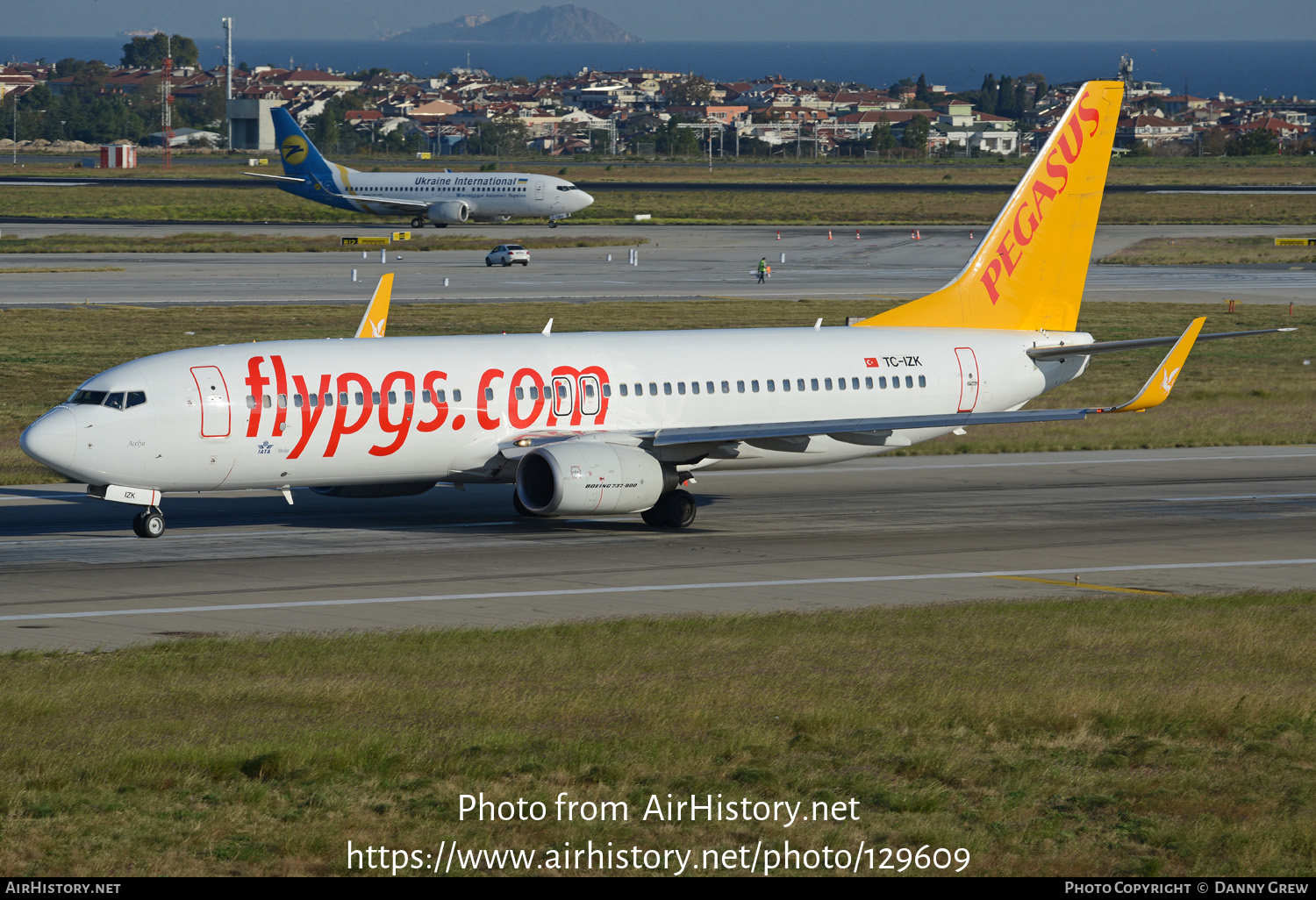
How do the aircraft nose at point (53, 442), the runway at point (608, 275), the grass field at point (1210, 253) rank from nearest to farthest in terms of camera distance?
the aircraft nose at point (53, 442), the runway at point (608, 275), the grass field at point (1210, 253)

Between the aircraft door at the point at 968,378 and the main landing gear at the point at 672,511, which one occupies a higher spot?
the aircraft door at the point at 968,378

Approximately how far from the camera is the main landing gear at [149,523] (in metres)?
33.4

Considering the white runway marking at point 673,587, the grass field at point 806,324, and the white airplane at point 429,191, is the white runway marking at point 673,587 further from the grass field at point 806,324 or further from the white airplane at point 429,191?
the white airplane at point 429,191

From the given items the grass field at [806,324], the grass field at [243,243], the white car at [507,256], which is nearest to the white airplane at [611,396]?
the grass field at [806,324]

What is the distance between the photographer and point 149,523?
33.3m

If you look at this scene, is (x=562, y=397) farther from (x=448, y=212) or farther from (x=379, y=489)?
(x=448, y=212)

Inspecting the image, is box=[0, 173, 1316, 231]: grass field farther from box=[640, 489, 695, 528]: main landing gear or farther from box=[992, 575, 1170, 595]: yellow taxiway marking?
box=[992, 575, 1170, 595]: yellow taxiway marking

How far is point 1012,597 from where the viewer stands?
93.5 ft

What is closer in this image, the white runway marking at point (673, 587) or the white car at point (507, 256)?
the white runway marking at point (673, 587)

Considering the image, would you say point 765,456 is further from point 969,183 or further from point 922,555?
point 969,183

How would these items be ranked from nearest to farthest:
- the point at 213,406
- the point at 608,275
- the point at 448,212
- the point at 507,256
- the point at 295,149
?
the point at 213,406
the point at 608,275
the point at 507,256
the point at 448,212
the point at 295,149

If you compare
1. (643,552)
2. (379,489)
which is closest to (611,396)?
(643,552)

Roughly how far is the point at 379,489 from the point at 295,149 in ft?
A: 369

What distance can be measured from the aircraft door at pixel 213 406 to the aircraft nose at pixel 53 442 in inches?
96.9
